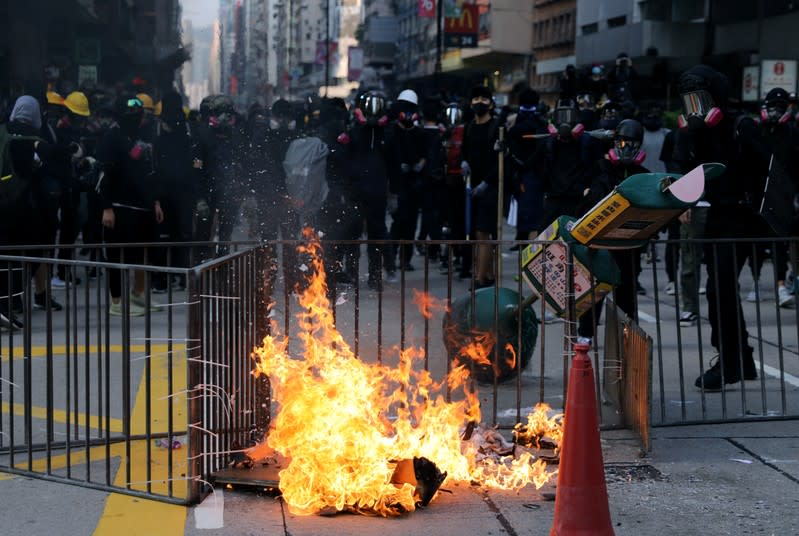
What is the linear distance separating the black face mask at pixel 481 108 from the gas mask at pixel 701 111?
490 centimetres

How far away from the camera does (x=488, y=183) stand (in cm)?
1270

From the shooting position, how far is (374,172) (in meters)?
13.1

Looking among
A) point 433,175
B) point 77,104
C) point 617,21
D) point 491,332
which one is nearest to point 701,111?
point 491,332

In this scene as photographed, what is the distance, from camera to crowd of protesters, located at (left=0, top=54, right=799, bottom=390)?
25.6ft

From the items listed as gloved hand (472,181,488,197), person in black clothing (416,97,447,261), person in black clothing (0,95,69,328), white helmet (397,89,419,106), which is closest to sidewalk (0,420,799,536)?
person in black clothing (0,95,69,328)

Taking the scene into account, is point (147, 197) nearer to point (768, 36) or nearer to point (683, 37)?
point (768, 36)

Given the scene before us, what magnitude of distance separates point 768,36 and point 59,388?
107ft

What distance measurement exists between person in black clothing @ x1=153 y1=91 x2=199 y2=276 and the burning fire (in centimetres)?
575

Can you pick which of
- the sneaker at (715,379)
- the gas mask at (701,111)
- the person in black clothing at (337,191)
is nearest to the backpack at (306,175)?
the person in black clothing at (337,191)

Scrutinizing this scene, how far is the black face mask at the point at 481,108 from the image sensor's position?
1253cm

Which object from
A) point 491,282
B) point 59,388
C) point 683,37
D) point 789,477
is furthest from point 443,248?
point 683,37

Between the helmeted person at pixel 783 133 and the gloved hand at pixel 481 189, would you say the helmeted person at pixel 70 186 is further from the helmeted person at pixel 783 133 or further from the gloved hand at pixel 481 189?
the helmeted person at pixel 783 133

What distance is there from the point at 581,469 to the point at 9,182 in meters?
7.14

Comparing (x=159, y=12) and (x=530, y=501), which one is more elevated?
(x=159, y=12)
